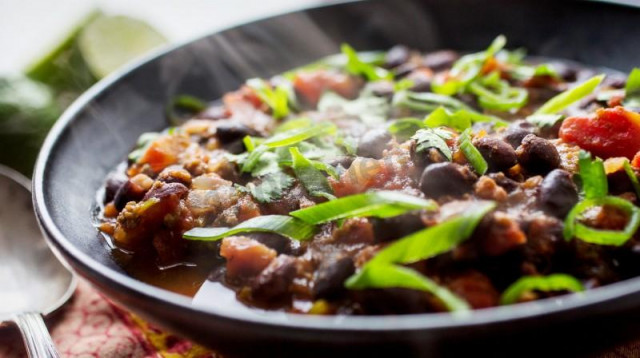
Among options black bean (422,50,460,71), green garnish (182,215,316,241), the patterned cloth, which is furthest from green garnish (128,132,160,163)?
black bean (422,50,460,71)

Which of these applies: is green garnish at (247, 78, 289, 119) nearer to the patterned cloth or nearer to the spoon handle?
the patterned cloth

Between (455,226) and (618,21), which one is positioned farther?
(618,21)

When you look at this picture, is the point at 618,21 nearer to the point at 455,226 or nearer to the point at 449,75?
the point at 449,75

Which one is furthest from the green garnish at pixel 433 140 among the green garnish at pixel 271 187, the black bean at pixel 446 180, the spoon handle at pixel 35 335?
the spoon handle at pixel 35 335

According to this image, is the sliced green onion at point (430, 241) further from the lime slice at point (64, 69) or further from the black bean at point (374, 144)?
the lime slice at point (64, 69)

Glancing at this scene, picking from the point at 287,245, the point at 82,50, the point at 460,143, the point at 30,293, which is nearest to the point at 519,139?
the point at 460,143

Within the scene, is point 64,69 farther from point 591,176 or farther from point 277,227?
point 591,176
